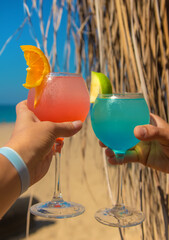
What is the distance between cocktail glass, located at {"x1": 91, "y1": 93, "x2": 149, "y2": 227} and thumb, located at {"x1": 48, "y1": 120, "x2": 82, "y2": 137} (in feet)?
0.20

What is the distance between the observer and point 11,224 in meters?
3.06

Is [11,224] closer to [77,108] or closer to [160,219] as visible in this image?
[160,219]

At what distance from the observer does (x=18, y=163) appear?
0.80m

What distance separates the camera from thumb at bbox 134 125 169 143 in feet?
2.86

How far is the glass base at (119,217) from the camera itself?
0.94m

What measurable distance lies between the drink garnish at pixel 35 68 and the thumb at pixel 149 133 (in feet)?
1.15

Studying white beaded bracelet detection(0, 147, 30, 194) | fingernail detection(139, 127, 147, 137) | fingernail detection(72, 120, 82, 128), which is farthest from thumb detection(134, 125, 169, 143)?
white beaded bracelet detection(0, 147, 30, 194)

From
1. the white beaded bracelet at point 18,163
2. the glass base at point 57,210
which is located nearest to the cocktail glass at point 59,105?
the glass base at point 57,210

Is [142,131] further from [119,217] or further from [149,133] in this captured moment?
[119,217]

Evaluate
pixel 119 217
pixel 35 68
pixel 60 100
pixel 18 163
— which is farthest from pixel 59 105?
pixel 119 217

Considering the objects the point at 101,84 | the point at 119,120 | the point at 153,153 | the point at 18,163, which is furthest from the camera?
the point at 153,153

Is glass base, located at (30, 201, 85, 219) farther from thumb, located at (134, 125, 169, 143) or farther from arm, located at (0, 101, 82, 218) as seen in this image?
thumb, located at (134, 125, 169, 143)

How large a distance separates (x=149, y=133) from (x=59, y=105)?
305mm

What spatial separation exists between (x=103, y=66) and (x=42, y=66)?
2.28 ft
